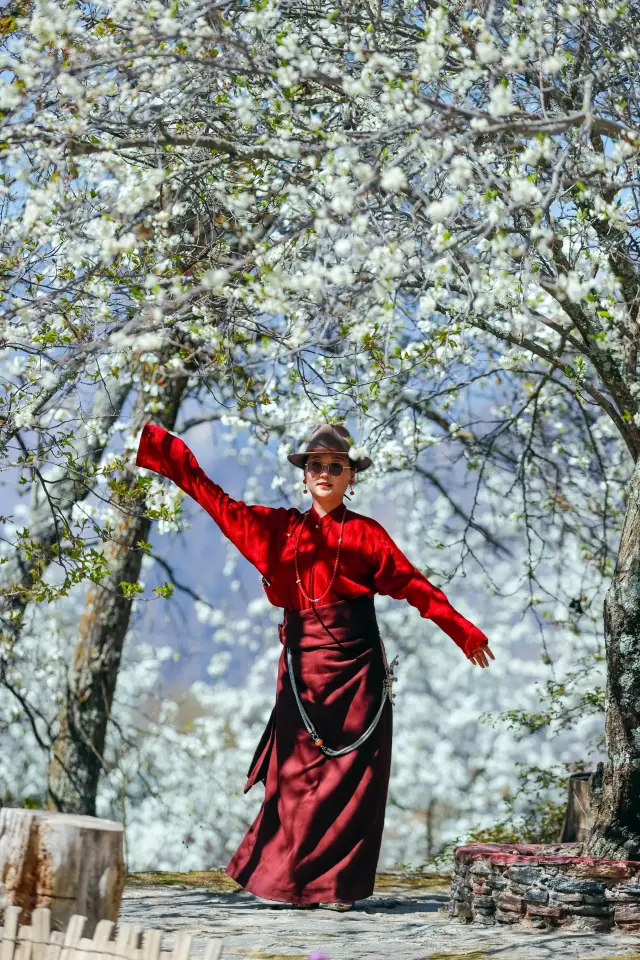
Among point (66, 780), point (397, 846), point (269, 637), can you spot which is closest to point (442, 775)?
point (397, 846)

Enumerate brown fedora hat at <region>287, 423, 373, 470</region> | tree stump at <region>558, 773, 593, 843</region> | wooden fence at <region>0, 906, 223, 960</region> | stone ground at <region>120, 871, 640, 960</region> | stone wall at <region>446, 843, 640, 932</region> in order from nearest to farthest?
1. wooden fence at <region>0, 906, 223, 960</region>
2. stone ground at <region>120, 871, 640, 960</region>
3. stone wall at <region>446, 843, 640, 932</region>
4. brown fedora hat at <region>287, 423, 373, 470</region>
5. tree stump at <region>558, 773, 593, 843</region>

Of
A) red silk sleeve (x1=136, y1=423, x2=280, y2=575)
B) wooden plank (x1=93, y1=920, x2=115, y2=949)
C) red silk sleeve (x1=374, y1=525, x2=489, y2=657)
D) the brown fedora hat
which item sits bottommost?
wooden plank (x1=93, y1=920, x2=115, y2=949)

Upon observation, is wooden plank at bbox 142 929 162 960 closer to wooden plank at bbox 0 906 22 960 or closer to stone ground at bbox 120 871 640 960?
wooden plank at bbox 0 906 22 960

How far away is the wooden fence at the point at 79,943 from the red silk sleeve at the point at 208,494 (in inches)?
101

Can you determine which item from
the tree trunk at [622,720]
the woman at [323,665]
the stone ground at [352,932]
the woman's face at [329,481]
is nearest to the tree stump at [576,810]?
the stone ground at [352,932]

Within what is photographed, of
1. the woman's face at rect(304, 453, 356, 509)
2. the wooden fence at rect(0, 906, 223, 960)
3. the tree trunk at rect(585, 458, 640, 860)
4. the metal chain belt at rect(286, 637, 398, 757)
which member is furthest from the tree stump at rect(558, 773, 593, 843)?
the wooden fence at rect(0, 906, 223, 960)

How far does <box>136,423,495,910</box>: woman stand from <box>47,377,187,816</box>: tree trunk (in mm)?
2728

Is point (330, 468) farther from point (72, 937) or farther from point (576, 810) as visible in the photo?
point (72, 937)

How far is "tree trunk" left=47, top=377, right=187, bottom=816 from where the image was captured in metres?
8.55

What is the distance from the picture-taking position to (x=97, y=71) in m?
4.99

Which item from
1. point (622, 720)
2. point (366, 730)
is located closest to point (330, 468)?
point (366, 730)

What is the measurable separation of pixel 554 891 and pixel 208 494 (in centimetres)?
240

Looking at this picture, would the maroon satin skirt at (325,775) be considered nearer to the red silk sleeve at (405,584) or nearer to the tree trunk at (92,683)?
the red silk sleeve at (405,584)

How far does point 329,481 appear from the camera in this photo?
19.3ft
